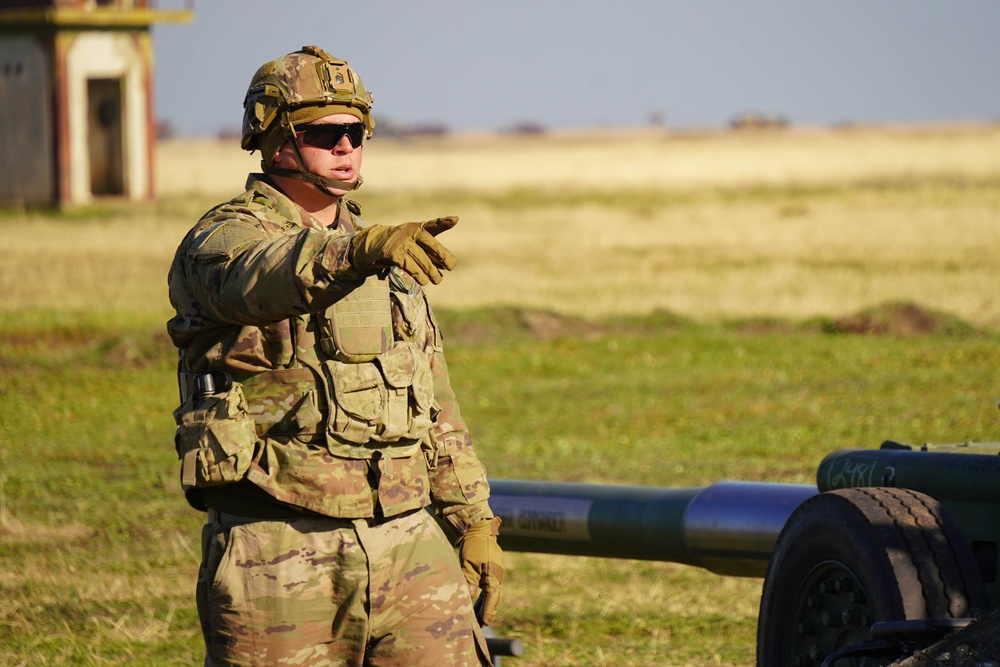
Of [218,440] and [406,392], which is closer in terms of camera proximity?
[218,440]

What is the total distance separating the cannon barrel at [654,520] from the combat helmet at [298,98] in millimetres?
2266

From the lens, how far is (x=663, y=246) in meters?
31.1

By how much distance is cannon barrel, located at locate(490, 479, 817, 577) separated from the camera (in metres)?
5.57

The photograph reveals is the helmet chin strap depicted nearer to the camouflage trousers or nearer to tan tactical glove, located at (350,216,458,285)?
tan tactical glove, located at (350,216,458,285)

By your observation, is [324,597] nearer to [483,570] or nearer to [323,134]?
[483,570]

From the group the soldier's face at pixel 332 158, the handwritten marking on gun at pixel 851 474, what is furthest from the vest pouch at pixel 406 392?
the handwritten marking on gun at pixel 851 474

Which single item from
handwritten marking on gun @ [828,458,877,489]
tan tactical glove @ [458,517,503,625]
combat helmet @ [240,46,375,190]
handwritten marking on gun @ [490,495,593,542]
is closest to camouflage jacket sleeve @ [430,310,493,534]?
tan tactical glove @ [458,517,503,625]

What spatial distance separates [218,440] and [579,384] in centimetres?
1096

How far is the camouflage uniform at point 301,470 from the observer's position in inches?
148

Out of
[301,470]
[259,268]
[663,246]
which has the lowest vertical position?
[663,246]

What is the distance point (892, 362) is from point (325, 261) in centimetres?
1244

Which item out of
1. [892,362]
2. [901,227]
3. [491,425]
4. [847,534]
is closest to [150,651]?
[847,534]

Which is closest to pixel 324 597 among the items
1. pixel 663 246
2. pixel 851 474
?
pixel 851 474

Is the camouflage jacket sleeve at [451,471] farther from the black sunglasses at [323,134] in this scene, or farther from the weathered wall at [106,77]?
the weathered wall at [106,77]
